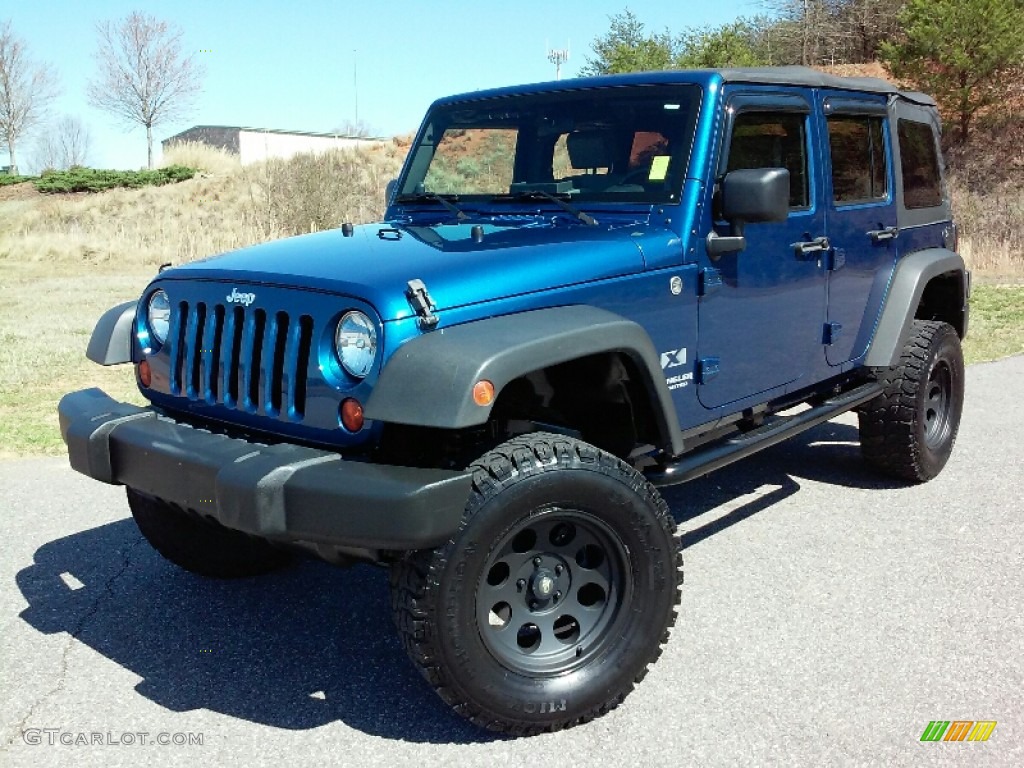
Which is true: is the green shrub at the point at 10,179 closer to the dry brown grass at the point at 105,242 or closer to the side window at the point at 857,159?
the dry brown grass at the point at 105,242

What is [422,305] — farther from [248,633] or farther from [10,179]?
[10,179]

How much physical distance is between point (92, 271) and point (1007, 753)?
765 inches

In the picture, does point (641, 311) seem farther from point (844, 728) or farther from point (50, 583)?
point (50, 583)

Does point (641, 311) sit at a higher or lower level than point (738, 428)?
higher

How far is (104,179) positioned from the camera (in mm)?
39094

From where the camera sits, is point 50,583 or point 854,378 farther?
point 854,378

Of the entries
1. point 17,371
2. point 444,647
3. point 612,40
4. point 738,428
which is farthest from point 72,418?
point 612,40

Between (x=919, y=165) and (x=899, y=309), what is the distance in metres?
1.02

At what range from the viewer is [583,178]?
3.89 m

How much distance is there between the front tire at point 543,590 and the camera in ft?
9.00

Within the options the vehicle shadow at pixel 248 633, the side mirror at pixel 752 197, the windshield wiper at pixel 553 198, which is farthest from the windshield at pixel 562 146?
the vehicle shadow at pixel 248 633

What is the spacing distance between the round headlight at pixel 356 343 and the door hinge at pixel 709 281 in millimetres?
1367

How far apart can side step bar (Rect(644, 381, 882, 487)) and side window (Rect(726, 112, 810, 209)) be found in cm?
92

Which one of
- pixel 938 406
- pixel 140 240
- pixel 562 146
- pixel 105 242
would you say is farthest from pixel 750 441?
pixel 105 242
